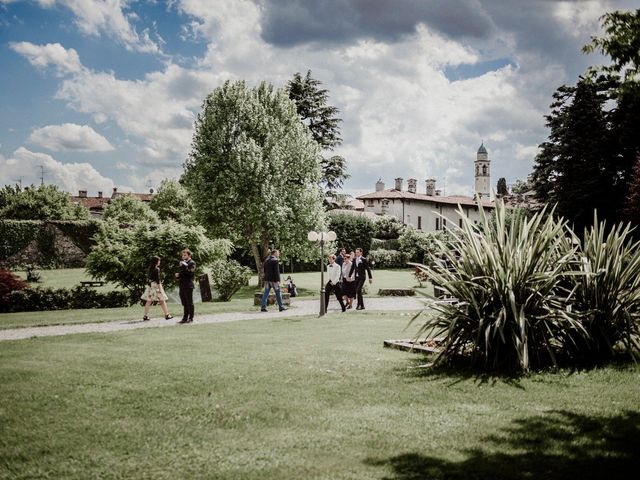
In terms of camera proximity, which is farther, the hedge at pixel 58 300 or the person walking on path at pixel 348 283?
the hedge at pixel 58 300

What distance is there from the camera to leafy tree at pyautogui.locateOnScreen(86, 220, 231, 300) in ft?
64.3

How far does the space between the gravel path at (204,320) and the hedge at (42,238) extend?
97.9 ft

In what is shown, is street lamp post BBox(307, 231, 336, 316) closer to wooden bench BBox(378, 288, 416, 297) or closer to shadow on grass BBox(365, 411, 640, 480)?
wooden bench BBox(378, 288, 416, 297)

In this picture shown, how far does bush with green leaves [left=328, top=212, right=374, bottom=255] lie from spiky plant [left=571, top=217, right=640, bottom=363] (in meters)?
43.9

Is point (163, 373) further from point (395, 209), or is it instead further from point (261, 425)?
point (395, 209)

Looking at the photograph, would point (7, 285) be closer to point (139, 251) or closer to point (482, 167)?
point (139, 251)

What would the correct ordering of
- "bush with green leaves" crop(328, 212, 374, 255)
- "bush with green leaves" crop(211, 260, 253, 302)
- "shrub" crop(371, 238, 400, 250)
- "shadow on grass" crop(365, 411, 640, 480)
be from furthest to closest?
"shrub" crop(371, 238, 400, 250)
"bush with green leaves" crop(328, 212, 374, 255)
"bush with green leaves" crop(211, 260, 253, 302)
"shadow on grass" crop(365, 411, 640, 480)

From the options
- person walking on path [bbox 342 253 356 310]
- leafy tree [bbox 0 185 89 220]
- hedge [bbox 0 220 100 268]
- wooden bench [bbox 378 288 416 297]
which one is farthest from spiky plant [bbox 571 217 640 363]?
leafy tree [bbox 0 185 89 220]

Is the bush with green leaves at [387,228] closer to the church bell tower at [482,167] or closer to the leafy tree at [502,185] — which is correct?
the leafy tree at [502,185]

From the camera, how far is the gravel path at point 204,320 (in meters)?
12.5

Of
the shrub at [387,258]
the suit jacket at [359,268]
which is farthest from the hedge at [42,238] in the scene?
the suit jacket at [359,268]

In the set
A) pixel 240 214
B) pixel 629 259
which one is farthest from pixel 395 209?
pixel 629 259

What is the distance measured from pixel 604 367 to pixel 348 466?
4.62 metres

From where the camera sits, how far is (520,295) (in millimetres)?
6902
